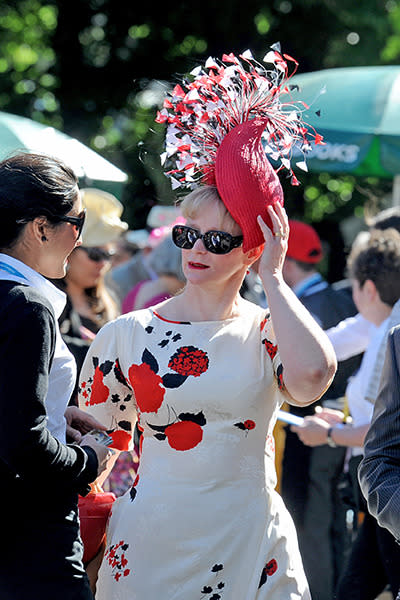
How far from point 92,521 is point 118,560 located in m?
0.16

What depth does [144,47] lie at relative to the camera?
15.9 meters

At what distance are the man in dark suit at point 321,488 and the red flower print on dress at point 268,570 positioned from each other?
97.0 inches

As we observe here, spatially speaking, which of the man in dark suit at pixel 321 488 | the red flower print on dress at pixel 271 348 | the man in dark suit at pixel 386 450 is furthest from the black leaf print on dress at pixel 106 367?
the man in dark suit at pixel 321 488

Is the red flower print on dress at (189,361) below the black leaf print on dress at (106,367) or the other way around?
the other way around

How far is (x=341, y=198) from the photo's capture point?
1580 cm

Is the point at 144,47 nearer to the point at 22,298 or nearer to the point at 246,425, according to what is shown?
the point at 246,425

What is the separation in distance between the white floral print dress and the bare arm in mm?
99

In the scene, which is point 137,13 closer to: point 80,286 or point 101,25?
point 101,25

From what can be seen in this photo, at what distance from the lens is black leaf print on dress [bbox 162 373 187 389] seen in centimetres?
245

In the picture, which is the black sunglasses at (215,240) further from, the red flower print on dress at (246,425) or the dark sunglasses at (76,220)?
the red flower print on dress at (246,425)

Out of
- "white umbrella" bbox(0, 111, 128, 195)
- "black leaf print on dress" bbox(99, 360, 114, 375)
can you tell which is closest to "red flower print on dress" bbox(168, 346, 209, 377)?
"black leaf print on dress" bbox(99, 360, 114, 375)

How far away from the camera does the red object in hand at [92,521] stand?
2535 millimetres

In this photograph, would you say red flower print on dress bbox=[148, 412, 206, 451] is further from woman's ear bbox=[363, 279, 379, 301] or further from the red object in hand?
woman's ear bbox=[363, 279, 379, 301]

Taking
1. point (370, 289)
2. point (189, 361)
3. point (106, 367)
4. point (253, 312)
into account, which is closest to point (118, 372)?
point (106, 367)
